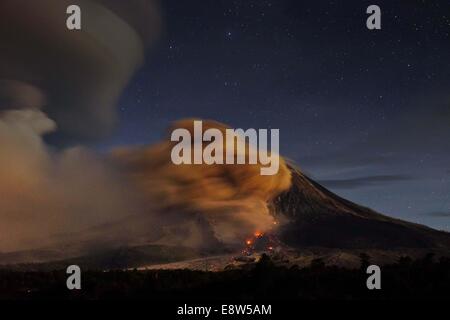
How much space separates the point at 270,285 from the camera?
3506 inches

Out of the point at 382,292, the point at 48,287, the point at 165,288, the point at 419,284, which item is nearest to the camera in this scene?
the point at 382,292

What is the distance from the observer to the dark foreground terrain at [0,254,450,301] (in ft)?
265

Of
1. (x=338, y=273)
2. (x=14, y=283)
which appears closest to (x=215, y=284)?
(x=338, y=273)

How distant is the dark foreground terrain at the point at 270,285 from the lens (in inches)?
3182
